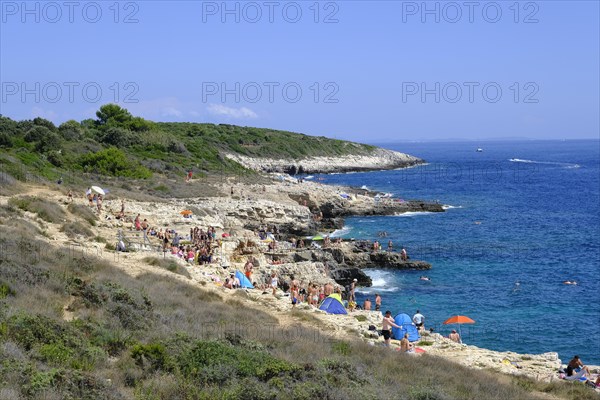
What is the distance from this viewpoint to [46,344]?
9984mm

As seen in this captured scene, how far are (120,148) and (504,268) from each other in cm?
4309

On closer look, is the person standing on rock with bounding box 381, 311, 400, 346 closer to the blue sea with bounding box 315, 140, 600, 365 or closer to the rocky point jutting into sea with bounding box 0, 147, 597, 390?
the rocky point jutting into sea with bounding box 0, 147, 597, 390

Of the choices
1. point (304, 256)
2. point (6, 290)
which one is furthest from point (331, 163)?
point (6, 290)

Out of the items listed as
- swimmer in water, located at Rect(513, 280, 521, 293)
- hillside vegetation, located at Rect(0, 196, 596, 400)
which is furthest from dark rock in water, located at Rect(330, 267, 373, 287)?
hillside vegetation, located at Rect(0, 196, 596, 400)

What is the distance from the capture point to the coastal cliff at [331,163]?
301 feet

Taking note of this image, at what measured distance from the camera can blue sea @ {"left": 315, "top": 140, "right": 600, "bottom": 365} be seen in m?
23.5

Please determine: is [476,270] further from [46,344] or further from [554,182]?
[554,182]

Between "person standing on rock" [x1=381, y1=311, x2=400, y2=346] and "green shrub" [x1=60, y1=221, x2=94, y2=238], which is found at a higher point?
"green shrub" [x1=60, y1=221, x2=94, y2=238]

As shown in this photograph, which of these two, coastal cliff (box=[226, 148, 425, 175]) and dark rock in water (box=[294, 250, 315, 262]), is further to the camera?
coastal cliff (box=[226, 148, 425, 175])

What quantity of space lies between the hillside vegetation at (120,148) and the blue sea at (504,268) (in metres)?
20.0

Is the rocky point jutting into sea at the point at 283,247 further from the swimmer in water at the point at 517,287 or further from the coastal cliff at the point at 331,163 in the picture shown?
the coastal cliff at the point at 331,163

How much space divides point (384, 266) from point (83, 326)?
78.2 ft

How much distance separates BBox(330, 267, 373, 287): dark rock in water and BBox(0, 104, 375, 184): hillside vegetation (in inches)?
760

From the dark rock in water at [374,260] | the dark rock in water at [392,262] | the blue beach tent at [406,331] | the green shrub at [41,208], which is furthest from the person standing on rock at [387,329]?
the dark rock in water at [392,262]
